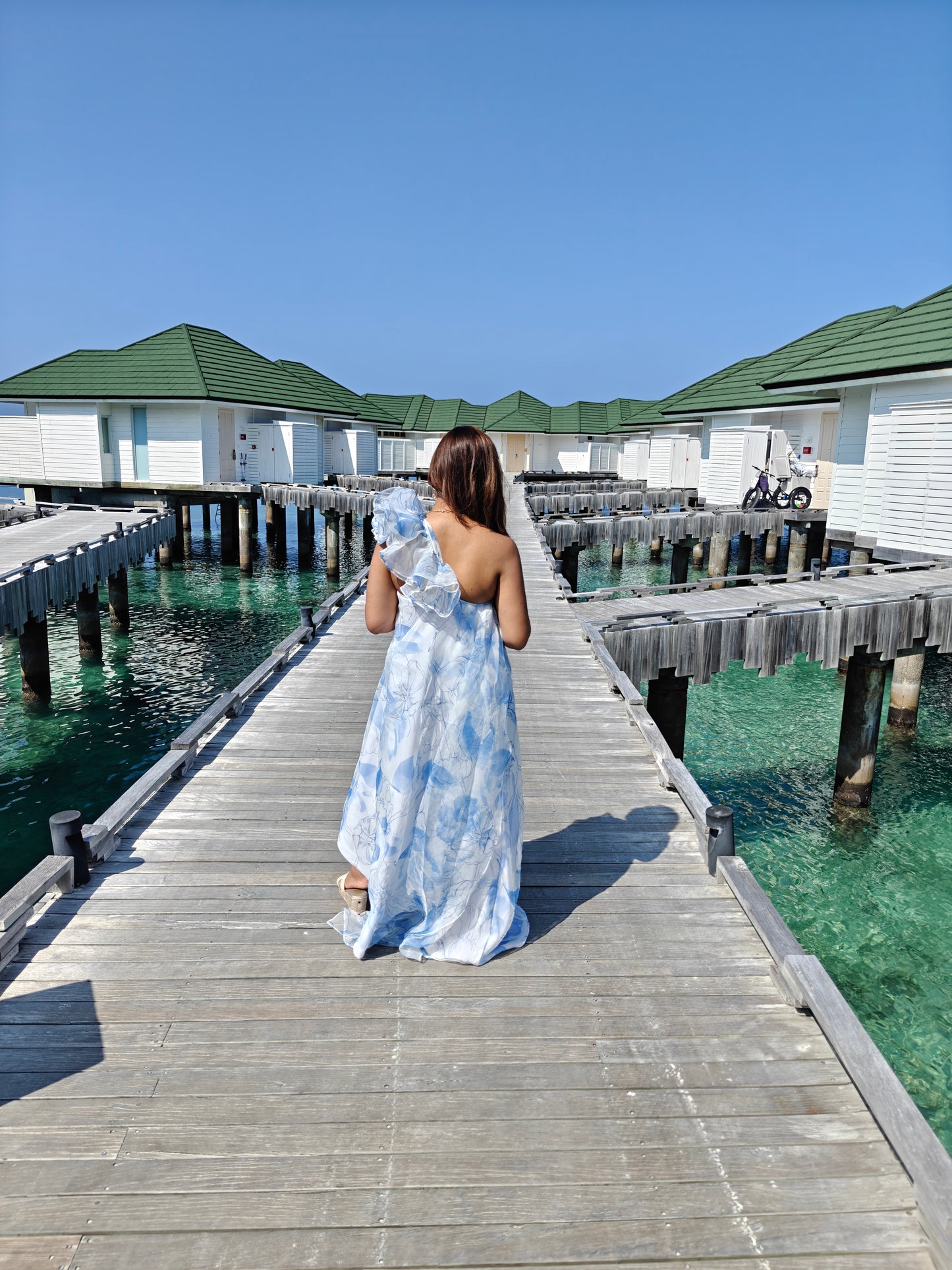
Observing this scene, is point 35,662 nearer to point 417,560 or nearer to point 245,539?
point 417,560

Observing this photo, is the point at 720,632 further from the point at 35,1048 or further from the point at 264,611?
the point at 264,611

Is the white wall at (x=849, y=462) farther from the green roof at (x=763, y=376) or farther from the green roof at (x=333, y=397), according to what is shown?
the green roof at (x=333, y=397)

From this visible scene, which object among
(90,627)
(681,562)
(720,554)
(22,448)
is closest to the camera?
(90,627)

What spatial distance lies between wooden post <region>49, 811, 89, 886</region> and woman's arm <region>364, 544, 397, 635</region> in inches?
75.9

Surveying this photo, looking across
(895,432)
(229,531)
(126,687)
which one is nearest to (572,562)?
(895,432)

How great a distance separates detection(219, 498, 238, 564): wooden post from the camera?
32031mm

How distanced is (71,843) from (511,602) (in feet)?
8.59

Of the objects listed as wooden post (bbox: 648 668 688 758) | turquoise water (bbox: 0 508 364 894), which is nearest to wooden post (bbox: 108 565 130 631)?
turquoise water (bbox: 0 508 364 894)

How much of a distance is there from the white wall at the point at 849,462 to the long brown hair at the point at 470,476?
16836 mm

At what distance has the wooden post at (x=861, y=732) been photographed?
36.9ft

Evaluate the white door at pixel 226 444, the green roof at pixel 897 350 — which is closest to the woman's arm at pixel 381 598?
the green roof at pixel 897 350

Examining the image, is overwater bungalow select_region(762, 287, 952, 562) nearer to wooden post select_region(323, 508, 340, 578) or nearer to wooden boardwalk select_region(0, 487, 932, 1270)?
wooden boardwalk select_region(0, 487, 932, 1270)

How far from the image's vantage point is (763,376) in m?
28.8

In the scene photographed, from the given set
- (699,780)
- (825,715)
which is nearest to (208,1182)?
(699,780)
